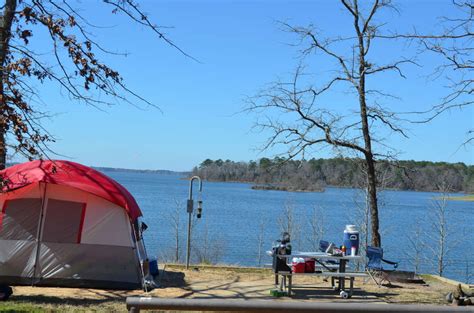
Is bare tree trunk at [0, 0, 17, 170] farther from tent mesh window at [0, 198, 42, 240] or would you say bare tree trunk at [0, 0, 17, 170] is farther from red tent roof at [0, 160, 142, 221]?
tent mesh window at [0, 198, 42, 240]

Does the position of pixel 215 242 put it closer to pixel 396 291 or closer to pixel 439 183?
pixel 439 183

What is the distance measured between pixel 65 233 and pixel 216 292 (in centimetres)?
254

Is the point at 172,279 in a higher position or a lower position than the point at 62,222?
lower

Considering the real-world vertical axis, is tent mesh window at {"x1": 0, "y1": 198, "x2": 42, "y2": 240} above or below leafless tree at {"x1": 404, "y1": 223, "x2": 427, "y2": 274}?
above

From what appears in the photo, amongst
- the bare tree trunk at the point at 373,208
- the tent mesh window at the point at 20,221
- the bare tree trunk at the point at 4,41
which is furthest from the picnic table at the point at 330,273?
the bare tree trunk at the point at 4,41

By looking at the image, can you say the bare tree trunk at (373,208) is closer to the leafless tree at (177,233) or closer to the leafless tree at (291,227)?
the leafless tree at (177,233)

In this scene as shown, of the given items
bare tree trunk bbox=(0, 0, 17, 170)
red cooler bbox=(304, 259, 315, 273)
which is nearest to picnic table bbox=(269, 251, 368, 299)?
red cooler bbox=(304, 259, 315, 273)

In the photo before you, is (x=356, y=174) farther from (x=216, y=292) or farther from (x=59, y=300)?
(x=59, y=300)

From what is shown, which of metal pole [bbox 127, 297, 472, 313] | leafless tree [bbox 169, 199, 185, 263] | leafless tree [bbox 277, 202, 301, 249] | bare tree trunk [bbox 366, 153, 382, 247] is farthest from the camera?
leafless tree [bbox 277, 202, 301, 249]

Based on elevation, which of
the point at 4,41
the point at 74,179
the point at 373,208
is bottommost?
the point at 373,208

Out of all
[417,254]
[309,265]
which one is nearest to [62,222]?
[309,265]

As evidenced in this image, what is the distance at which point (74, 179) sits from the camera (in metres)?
9.91

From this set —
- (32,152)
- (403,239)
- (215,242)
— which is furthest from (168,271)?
(403,239)

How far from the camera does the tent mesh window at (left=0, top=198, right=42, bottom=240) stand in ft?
32.0
